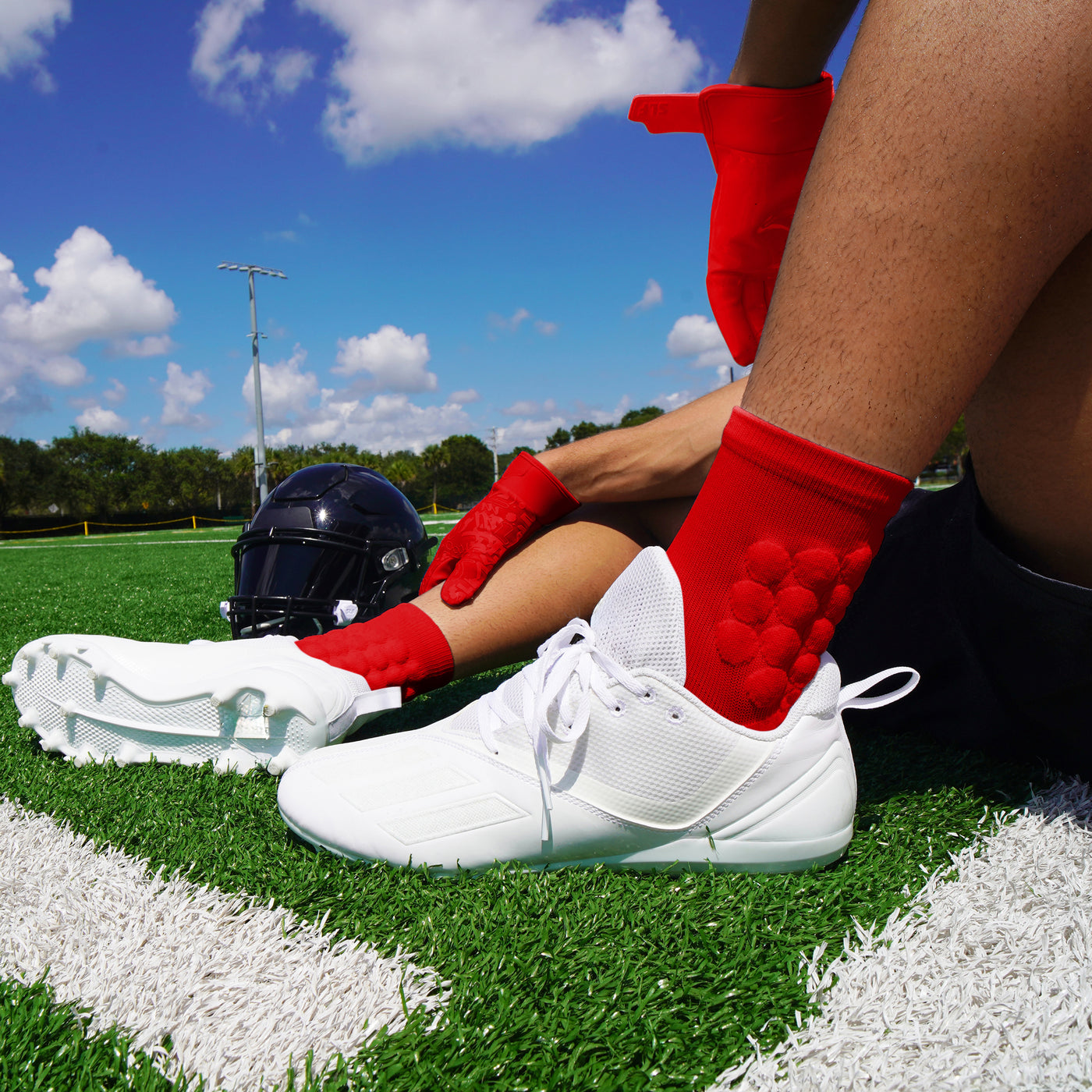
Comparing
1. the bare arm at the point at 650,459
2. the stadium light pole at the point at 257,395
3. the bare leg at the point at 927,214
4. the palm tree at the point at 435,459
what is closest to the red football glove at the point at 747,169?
the bare arm at the point at 650,459

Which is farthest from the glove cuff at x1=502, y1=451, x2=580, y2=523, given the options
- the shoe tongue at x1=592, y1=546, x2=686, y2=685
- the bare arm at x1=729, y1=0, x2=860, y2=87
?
the bare arm at x1=729, y1=0, x2=860, y2=87

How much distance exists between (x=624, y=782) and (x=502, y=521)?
75 centimetres

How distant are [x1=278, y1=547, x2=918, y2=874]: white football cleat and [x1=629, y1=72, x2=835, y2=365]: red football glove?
76 cm

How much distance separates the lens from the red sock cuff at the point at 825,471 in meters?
0.85

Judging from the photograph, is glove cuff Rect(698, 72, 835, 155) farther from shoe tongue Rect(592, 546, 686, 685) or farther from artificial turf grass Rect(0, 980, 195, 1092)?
artificial turf grass Rect(0, 980, 195, 1092)

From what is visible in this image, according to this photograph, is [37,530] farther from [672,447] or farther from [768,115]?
[768,115]

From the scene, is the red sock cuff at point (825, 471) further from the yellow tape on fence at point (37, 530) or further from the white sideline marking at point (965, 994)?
the yellow tape on fence at point (37, 530)

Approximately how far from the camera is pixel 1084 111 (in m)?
0.72

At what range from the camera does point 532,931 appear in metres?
0.85

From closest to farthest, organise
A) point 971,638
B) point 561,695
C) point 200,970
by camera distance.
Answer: point 200,970 < point 561,695 < point 971,638

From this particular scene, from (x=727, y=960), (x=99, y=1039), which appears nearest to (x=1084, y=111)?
(x=727, y=960)

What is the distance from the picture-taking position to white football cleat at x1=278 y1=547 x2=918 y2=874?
3.12 feet

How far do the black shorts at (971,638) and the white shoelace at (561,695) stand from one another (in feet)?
1.83

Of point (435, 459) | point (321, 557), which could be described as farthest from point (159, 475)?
point (321, 557)
